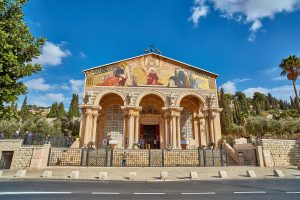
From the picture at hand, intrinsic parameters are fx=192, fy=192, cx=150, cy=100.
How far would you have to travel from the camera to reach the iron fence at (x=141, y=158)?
43.3ft

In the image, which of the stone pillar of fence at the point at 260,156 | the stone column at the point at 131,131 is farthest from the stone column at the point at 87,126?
the stone pillar of fence at the point at 260,156

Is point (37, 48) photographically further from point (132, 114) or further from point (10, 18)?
point (132, 114)

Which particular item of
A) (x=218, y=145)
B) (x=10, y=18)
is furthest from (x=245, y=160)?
(x=10, y=18)

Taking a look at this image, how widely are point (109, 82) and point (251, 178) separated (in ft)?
53.1

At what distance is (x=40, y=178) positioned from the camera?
9070 millimetres

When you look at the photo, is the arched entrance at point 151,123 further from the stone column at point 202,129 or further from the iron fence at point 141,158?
the iron fence at point 141,158

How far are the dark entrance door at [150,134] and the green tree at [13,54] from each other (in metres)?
15.7

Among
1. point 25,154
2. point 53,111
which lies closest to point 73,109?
point 53,111

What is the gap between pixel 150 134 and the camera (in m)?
23.3

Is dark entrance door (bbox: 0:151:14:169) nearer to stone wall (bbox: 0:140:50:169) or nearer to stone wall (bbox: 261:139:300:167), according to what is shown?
stone wall (bbox: 0:140:50:169)

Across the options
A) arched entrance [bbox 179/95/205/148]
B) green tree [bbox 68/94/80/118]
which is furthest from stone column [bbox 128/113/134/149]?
green tree [bbox 68/94/80/118]

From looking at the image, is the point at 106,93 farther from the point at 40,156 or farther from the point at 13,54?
the point at 13,54

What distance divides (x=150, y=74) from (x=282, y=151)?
1425 centimetres

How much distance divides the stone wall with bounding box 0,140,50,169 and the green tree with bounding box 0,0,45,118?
5.36 m
